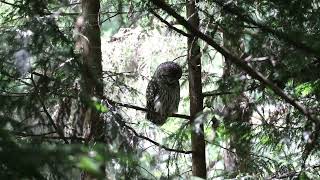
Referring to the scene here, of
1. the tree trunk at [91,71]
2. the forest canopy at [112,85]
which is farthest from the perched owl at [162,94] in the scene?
the tree trunk at [91,71]

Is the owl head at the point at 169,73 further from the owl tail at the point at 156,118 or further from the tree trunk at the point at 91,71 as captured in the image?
the tree trunk at the point at 91,71

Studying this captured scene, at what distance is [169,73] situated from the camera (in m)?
5.46

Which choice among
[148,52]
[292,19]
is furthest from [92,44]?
[148,52]

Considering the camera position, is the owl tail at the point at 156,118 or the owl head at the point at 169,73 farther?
the owl tail at the point at 156,118

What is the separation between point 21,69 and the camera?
7.87 ft

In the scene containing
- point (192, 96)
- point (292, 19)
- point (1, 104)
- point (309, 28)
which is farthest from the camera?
point (192, 96)

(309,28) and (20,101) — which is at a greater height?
(309,28)

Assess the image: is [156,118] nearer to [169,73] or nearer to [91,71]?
[169,73]

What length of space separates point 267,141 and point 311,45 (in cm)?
178

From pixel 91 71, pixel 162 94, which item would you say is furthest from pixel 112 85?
pixel 162 94

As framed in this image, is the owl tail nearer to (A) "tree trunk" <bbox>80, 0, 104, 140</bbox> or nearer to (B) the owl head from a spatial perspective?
(B) the owl head

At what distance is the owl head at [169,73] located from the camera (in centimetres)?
543

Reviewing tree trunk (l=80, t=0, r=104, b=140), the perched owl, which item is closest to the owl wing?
the perched owl

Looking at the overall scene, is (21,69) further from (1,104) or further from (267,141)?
(267,141)
